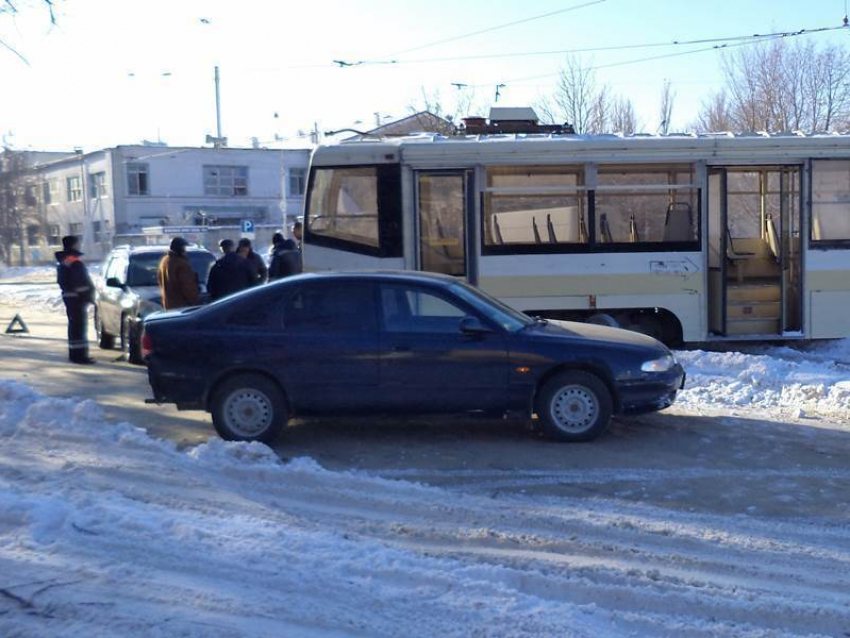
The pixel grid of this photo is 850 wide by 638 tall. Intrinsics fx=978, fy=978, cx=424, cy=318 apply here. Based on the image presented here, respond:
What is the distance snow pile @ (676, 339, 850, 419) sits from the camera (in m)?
10.6

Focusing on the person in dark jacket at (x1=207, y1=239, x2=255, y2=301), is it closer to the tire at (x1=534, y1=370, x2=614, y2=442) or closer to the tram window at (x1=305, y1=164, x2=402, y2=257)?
the tram window at (x1=305, y1=164, x2=402, y2=257)

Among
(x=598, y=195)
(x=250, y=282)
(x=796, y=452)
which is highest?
(x=598, y=195)

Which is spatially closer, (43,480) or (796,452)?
(43,480)

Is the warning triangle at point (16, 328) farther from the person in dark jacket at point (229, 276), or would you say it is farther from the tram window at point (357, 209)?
the person in dark jacket at point (229, 276)

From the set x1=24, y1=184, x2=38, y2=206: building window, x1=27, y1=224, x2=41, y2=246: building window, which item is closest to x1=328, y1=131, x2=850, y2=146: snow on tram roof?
x1=24, y1=184, x2=38, y2=206: building window

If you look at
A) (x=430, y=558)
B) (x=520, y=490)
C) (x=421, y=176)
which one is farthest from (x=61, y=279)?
(x=430, y=558)

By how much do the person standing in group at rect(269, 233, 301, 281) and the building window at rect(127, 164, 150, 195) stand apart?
49920 millimetres

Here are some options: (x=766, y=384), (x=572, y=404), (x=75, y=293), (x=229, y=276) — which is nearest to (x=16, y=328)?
(x=75, y=293)

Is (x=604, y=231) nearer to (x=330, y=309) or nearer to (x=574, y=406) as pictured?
(x=574, y=406)

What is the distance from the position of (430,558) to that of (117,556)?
1.83 metres

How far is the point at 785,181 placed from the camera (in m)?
14.2

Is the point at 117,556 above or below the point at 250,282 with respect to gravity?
below

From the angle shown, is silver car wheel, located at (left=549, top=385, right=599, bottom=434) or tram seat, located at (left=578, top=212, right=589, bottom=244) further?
tram seat, located at (left=578, top=212, right=589, bottom=244)

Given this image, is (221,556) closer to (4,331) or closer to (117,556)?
(117,556)
